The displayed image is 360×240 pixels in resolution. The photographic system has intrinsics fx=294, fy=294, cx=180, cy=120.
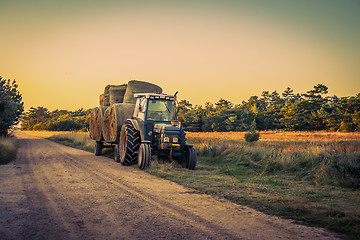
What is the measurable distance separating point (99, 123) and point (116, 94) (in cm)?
211

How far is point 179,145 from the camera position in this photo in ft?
38.9

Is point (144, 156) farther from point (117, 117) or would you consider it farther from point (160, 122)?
point (117, 117)

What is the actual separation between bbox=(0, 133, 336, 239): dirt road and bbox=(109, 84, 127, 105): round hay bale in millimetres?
8231

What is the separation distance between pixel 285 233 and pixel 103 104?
14990 mm

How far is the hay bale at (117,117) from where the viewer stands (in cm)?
1438

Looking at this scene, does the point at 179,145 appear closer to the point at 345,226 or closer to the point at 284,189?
the point at 284,189

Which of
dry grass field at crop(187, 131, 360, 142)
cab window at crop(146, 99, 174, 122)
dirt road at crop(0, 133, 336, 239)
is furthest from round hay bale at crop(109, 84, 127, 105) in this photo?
dry grass field at crop(187, 131, 360, 142)

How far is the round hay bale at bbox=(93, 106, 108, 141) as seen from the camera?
16812 mm

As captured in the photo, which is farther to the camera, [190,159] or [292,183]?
[190,159]

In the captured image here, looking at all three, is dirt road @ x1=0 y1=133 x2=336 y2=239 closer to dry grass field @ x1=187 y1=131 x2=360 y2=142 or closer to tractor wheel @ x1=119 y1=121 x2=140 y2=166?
tractor wheel @ x1=119 y1=121 x2=140 y2=166

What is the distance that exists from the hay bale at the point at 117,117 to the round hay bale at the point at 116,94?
3.33 ft

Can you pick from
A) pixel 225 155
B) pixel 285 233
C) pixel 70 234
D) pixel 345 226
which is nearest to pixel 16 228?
pixel 70 234

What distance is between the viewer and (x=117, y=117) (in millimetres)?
14359

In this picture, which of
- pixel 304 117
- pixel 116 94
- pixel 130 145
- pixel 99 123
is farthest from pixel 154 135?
Answer: pixel 304 117
